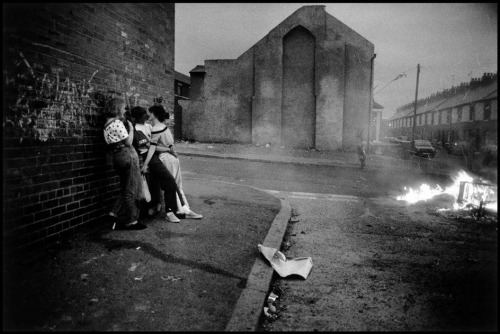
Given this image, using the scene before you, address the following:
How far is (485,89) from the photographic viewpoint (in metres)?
41.7

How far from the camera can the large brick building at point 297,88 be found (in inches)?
1061

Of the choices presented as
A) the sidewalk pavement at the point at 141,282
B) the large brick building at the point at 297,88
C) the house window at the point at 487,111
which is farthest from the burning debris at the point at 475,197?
the house window at the point at 487,111

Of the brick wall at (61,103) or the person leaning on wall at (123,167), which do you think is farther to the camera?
the person leaning on wall at (123,167)

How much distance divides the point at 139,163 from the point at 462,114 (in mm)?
51908

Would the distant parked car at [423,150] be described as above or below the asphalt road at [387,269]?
above

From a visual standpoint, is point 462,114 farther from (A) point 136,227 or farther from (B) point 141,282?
(B) point 141,282

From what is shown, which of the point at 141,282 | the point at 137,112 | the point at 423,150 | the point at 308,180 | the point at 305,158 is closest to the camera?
the point at 141,282

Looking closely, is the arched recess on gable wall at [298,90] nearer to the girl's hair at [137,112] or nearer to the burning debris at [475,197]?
the burning debris at [475,197]

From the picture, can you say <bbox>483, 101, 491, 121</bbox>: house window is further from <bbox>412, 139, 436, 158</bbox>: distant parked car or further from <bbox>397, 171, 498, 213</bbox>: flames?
<bbox>397, 171, 498, 213</bbox>: flames

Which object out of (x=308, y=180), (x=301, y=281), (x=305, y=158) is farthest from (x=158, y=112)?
(x=305, y=158)

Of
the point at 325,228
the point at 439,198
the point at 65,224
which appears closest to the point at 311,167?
the point at 439,198

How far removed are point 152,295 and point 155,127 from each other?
309 centimetres

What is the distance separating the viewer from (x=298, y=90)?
2812 centimetres

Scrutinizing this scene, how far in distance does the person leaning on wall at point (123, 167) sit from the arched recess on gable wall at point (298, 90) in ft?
79.0
